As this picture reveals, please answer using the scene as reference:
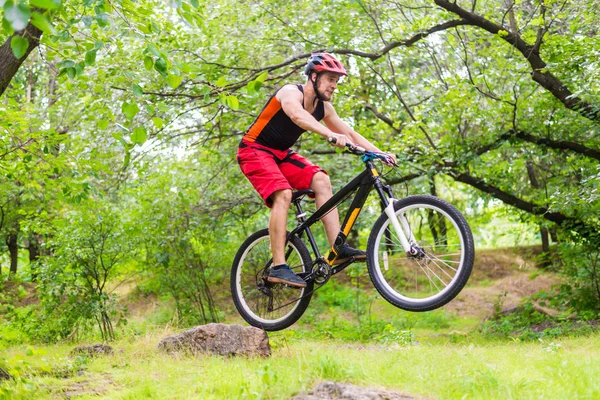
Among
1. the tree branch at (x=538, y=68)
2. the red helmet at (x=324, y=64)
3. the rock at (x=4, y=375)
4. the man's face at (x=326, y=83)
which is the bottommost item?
the rock at (x=4, y=375)

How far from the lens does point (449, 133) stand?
9.46 meters

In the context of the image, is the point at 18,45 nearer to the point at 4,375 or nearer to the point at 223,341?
the point at 4,375

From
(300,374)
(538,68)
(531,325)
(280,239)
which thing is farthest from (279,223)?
(531,325)

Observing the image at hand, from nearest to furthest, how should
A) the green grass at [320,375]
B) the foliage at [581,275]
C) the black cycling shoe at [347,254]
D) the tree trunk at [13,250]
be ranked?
the green grass at [320,375]
the black cycling shoe at [347,254]
the foliage at [581,275]
the tree trunk at [13,250]

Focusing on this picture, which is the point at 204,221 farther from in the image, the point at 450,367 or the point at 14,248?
the point at 450,367

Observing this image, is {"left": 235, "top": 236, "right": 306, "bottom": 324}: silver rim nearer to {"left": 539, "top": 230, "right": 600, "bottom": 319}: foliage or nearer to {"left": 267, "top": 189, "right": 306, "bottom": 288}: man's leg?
{"left": 267, "top": 189, "right": 306, "bottom": 288}: man's leg

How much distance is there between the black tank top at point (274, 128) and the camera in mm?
4867

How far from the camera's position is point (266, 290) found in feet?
17.2

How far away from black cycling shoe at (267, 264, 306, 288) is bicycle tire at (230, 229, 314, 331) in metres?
0.11

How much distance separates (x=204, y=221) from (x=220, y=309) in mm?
2388

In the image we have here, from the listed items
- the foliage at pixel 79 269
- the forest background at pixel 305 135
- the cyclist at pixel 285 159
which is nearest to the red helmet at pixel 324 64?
the cyclist at pixel 285 159

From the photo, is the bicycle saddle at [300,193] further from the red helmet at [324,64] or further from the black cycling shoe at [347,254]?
the red helmet at [324,64]

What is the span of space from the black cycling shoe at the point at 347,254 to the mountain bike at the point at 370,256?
39 millimetres

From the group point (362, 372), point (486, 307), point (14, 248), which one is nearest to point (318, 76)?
point (362, 372)
